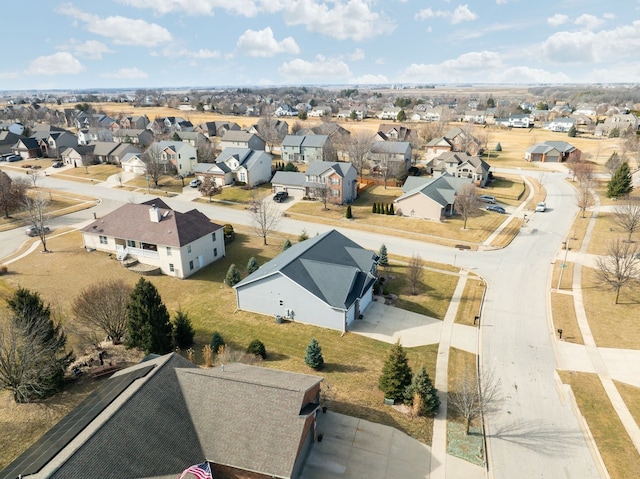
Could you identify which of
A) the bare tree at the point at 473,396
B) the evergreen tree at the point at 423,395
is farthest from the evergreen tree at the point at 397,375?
the bare tree at the point at 473,396

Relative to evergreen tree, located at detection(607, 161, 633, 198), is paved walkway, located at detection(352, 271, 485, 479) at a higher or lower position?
lower

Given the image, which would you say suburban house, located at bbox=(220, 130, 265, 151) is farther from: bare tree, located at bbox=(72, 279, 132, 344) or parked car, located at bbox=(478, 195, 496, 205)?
bare tree, located at bbox=(72, 279, 132, 344)

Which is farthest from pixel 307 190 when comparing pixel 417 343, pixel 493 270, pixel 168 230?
pixel 417 343

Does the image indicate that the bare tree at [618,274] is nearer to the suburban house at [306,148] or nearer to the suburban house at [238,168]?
the suburban house at [238,168]

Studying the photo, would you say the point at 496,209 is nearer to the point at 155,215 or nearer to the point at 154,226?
the point at 155,215

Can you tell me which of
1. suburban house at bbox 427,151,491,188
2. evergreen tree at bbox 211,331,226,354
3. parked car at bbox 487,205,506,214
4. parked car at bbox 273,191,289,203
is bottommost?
evergreen tree at bbox 211,331,226,354

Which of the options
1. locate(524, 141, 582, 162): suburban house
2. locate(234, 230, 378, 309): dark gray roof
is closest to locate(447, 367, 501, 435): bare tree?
locate(234, 230, 378, 309): dark gray roof
